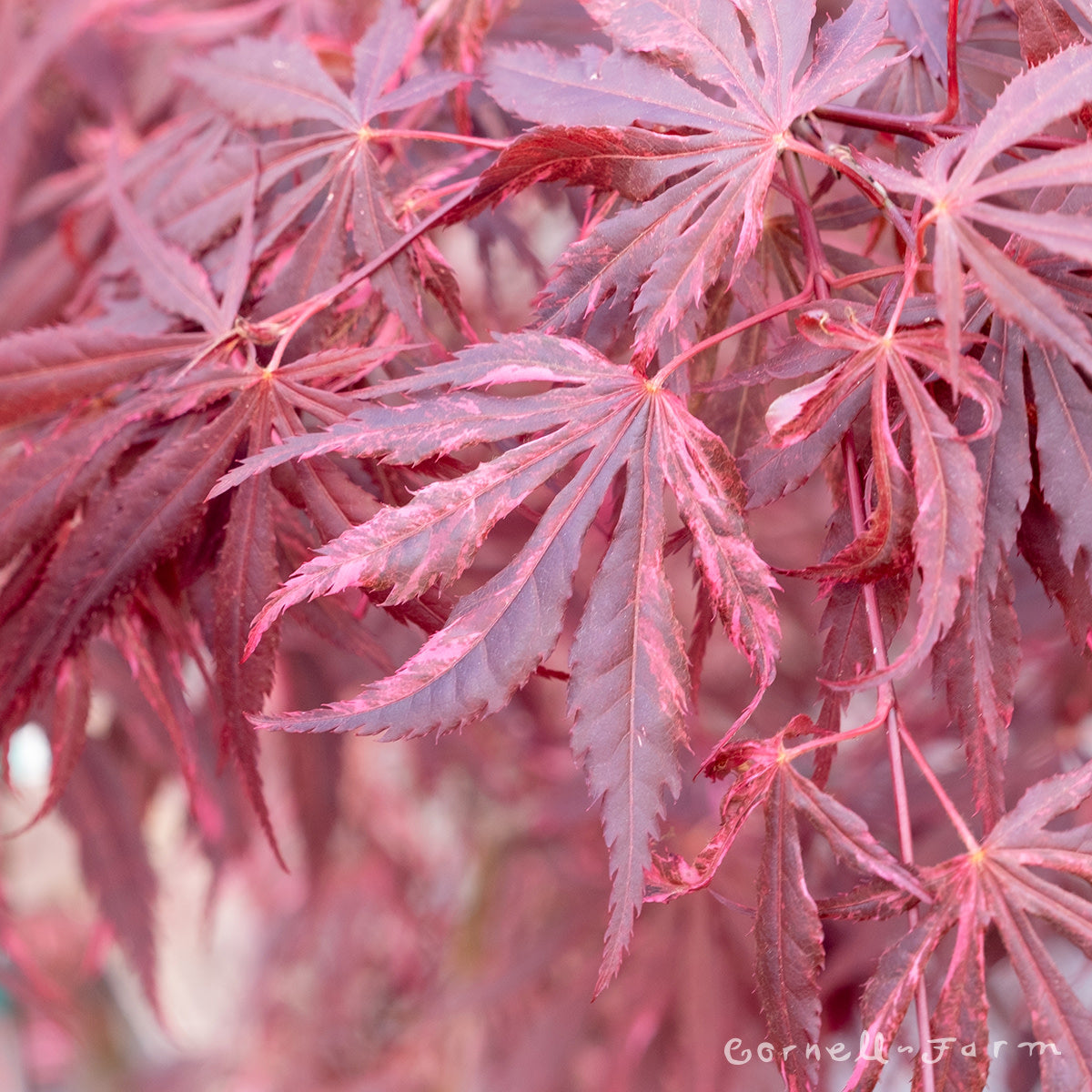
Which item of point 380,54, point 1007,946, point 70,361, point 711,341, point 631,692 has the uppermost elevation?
point 380,54

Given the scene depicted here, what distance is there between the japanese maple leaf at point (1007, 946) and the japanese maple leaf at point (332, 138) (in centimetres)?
34

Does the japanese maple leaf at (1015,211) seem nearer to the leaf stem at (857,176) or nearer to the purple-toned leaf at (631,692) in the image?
the leaf stem at (857,176)

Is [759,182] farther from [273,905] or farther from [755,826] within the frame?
[273,905]

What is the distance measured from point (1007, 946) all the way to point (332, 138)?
1.68ft

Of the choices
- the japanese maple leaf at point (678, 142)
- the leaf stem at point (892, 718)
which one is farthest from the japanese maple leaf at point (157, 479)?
the leaf stem at point (892, 718)

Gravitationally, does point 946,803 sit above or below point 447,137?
below

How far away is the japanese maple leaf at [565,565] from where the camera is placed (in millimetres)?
351

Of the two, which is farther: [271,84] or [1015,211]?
[271,84]

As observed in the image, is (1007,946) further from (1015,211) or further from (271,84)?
(271,84)

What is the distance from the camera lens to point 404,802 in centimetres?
209

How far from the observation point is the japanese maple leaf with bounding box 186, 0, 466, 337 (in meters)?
0.47

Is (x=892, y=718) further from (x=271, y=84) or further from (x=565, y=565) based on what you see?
(x=271, y=84)

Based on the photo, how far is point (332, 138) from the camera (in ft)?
1.68

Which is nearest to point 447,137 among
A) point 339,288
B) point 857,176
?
point 339,288
